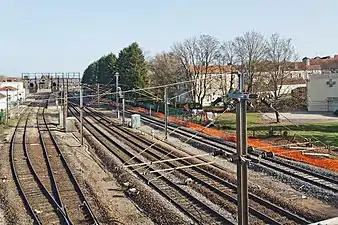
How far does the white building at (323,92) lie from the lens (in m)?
55.4

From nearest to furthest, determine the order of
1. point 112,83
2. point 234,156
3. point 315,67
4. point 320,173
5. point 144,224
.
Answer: point 234,156, point 144,224, point 320,173, point 112,83, point 315,67

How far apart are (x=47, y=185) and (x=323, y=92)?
45.7 metres

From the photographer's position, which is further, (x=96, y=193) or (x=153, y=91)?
(x=153, y=91)

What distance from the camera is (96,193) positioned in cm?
1675

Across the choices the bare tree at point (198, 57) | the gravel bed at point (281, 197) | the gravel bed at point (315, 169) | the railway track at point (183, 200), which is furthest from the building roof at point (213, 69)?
the gravel bed at point (281, 197)

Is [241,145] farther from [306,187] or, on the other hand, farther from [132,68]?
[132,68]

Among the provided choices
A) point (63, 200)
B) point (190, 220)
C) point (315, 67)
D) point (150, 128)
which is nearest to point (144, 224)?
point (190, 220)

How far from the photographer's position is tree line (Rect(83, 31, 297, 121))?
185 feet

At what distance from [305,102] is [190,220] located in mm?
48363

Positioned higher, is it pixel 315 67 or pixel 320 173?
pixel 315 67

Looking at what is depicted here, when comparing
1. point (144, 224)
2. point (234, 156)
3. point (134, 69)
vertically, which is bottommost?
point (144, 224)

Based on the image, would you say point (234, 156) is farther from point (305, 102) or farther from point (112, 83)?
point (112, 83)

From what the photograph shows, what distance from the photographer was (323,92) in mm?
56281

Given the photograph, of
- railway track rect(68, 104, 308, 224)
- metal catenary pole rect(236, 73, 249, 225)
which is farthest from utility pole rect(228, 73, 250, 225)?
railway track rect(68, 104, 308, 224)
